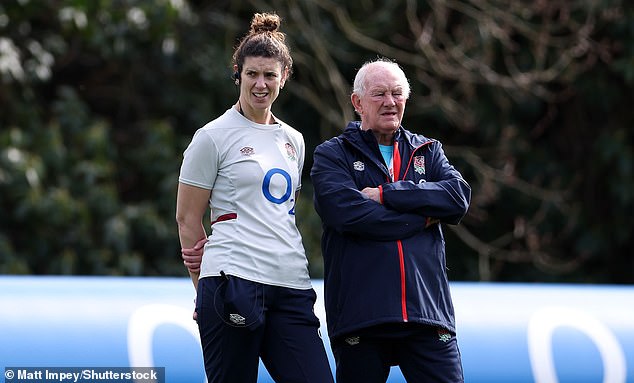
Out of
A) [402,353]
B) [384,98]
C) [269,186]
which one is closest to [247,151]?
[269,186]

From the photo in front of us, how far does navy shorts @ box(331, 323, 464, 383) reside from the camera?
144 inches

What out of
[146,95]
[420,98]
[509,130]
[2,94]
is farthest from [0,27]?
[509,130]

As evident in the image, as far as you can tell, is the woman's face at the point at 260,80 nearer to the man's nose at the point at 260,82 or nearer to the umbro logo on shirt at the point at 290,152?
the man's nose at the point at 260,82

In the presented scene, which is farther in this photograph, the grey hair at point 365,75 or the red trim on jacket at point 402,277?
the grey hair at point 365,75

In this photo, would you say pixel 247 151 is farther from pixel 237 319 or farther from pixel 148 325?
pixel 148 325

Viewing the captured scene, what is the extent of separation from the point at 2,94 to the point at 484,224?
4662 mm

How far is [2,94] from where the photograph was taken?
9023 millimetres

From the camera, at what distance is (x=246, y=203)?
11.9 feet

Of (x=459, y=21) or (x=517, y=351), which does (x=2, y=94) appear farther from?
(x=517, y=351)

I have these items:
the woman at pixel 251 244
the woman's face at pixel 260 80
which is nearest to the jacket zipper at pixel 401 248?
the woman at pixel 251 244

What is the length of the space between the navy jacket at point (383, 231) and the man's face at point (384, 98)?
68 millimetres

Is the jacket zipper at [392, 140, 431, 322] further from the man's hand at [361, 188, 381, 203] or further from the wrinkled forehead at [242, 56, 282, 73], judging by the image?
the wrinkled forehead at [242, 56, 282, 73]

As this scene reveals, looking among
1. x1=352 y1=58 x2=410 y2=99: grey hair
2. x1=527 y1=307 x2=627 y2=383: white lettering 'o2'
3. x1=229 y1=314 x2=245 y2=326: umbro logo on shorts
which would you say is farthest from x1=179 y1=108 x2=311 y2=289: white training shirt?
x1=527 y1=307 x2=627 y2=383: white lettering 'o2'

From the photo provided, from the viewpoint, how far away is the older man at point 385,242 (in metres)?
3.64
